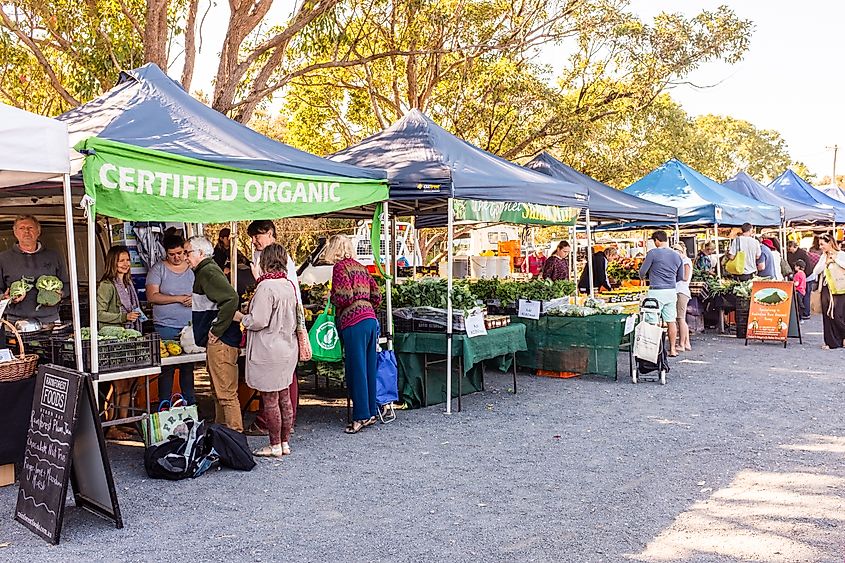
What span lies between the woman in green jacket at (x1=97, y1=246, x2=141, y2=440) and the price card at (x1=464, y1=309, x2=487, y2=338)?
3.10 metres

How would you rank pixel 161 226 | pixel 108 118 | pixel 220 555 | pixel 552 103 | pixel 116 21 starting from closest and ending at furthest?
pixel 220 555
pixel 108 118
pixel 161 226
pixel 116 21
pixel 552 103

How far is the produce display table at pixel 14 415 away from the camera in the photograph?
5508 mm

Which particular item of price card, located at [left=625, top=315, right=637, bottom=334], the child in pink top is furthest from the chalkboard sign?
the child in pink top

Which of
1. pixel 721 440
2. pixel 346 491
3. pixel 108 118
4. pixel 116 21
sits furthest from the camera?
pixel 116 21

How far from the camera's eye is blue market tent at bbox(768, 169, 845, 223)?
2127cm

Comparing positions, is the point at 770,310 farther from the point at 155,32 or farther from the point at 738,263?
the point at 155,32

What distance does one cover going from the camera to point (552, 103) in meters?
20.5

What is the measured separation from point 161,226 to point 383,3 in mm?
9832

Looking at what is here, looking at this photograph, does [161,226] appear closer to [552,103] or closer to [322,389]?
[322,389]

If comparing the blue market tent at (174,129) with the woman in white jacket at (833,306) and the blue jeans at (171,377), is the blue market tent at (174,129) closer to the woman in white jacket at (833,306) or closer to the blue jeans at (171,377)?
the blue jeans at (171,377)

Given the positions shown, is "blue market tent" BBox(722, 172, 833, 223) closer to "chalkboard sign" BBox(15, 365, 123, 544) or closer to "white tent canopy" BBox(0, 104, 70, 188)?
"white tent canopy" BBox(0, 104, 70, 188)

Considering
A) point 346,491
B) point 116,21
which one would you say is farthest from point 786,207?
point 346,491

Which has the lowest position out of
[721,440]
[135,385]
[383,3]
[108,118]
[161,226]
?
[721,440]

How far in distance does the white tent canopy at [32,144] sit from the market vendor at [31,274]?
1.56m
